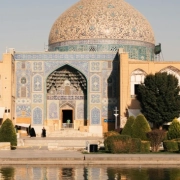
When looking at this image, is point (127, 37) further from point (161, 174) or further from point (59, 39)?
point (161, 174)

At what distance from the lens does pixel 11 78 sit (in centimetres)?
3722

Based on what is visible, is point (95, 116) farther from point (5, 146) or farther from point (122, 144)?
point (122, 144)

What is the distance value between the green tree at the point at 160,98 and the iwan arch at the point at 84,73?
75.0 inches

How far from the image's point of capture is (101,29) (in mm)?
41969

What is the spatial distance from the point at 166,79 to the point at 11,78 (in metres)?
9.56

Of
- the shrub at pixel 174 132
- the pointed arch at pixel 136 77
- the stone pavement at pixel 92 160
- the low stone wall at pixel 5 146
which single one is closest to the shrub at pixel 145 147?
the stone pavement at pixel 92 160

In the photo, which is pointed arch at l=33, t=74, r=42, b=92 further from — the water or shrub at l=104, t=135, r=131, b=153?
the water

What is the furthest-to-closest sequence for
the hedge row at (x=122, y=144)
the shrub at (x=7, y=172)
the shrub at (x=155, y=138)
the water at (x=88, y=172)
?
the shrub at (x=155, y=138) → the hedge row at (x=122, y=144) → the shrub at (x=7, y=172) → the water at (x=88, y=172)

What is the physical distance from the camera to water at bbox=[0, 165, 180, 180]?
14.4 metres

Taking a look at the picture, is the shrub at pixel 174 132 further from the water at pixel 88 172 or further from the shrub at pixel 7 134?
the water at pixel 88 172

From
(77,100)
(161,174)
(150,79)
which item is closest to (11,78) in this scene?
(77,100)

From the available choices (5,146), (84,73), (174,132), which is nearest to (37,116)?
(84,73)

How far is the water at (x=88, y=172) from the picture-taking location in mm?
14445

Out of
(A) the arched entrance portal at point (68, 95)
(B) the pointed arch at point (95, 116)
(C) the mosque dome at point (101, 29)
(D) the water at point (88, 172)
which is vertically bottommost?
(D) the water at point (88, 172)
